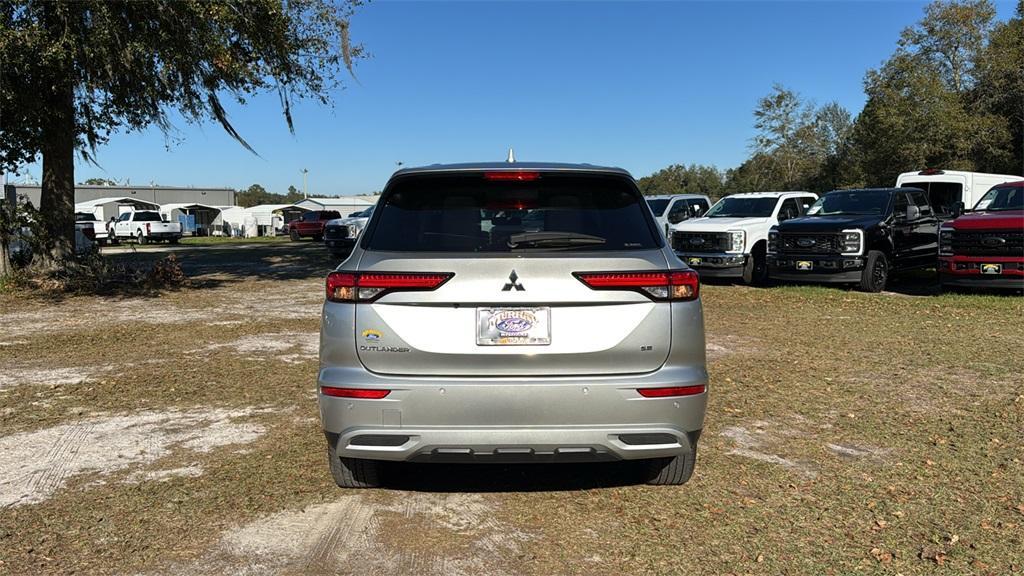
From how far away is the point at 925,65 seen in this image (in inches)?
1779

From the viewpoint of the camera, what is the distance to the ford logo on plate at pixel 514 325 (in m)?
3.46

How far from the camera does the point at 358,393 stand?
3518 millimetres

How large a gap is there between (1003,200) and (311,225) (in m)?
36.4

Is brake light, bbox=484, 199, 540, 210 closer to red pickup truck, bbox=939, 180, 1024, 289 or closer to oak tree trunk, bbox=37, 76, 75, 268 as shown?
red pickup truck, bbox=939, 180, 1024, 289

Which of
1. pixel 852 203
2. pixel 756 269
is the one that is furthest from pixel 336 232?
pixel 852 203

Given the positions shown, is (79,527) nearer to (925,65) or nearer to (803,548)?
(803,548)

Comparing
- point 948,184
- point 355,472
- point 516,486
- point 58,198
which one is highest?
point 948,184

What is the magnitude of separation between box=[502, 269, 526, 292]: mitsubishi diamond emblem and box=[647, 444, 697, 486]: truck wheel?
1443 millimetres

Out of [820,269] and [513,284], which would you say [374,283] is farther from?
[820,269]

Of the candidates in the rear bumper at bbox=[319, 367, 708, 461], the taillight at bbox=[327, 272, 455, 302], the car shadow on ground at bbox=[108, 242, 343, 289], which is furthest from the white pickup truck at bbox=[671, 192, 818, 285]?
the taillight at bbox=[327, 272, 455, 302]

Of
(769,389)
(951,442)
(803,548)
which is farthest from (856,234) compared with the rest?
(803,548)

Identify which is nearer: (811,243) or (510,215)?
(510,215)

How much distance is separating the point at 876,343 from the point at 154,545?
7911 mm

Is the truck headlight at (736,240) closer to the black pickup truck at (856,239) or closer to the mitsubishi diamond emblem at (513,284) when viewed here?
the black pickup truck at (856,239)
